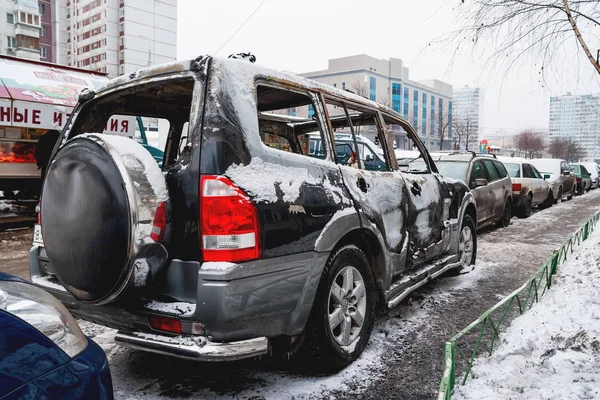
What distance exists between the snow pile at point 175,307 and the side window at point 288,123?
53.0 inches

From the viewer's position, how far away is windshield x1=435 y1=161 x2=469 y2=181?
884cm

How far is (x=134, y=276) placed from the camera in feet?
7.89

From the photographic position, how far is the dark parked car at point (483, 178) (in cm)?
A: 895

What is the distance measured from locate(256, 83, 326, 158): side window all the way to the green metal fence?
1.54 meters

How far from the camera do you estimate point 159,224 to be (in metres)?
2.47

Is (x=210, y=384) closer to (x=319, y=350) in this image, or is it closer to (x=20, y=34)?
(x=319, y=350)

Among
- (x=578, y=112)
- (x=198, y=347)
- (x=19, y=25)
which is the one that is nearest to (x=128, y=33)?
(x=19, y=25)

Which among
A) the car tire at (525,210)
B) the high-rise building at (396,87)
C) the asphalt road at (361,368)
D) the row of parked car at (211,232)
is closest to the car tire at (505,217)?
the car tire at (525,210)

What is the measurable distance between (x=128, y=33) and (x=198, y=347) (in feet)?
237

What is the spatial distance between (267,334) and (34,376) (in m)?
1.31

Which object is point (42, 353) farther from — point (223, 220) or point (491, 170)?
point (491, 170)

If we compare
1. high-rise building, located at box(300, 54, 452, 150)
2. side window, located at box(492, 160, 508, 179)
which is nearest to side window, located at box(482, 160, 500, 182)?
side window, located at box(492, 160, 508, 179)

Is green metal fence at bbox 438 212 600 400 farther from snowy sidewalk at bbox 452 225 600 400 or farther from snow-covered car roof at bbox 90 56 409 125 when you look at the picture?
snow-covered car roof at bbox 90 56 409 125

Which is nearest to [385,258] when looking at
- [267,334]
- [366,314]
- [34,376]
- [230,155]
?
[366,314]
